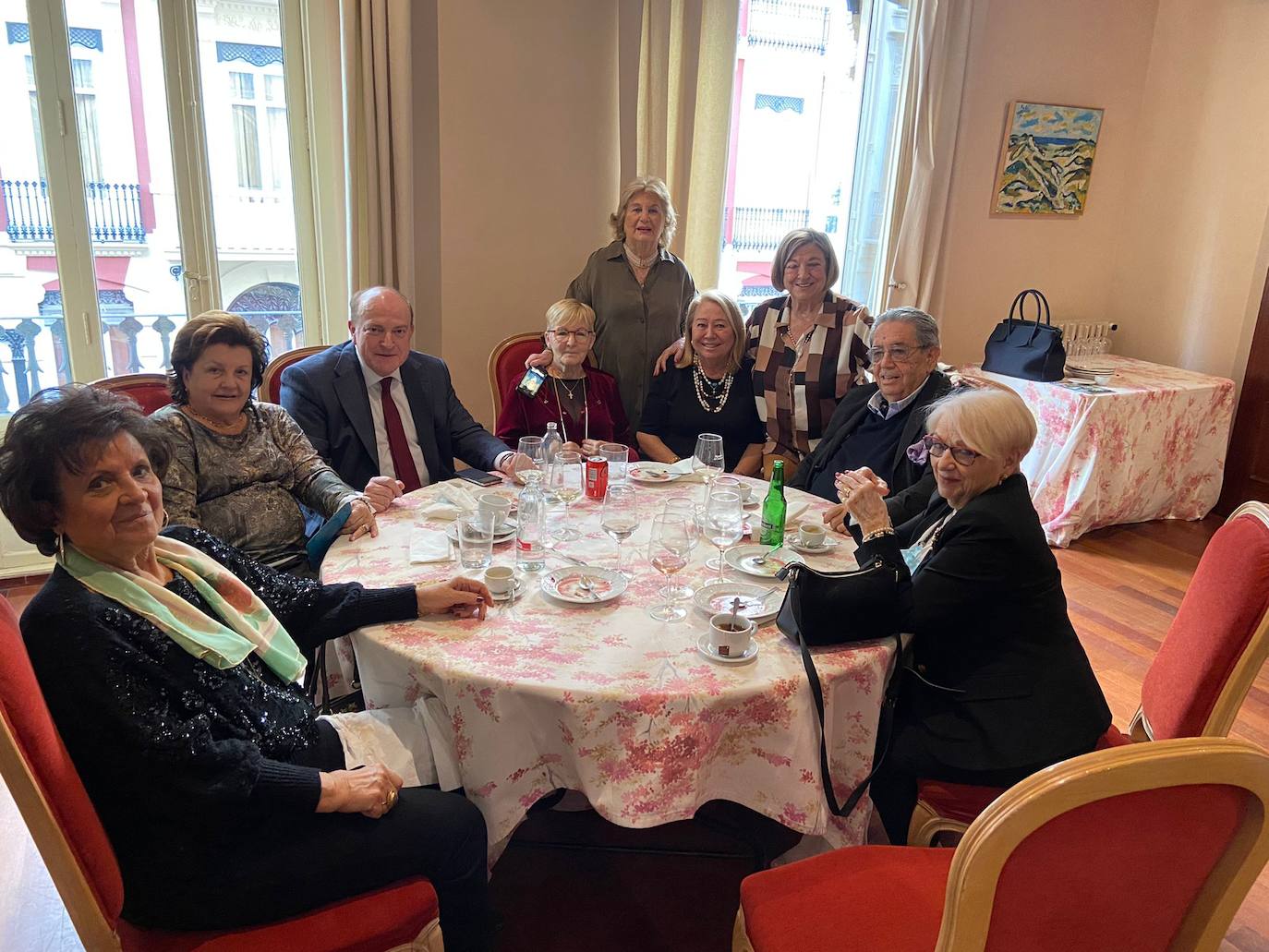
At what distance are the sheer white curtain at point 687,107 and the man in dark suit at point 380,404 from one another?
1.72 meters

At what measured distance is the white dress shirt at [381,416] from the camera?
2623 mm

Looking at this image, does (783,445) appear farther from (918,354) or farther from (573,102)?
(573,102)

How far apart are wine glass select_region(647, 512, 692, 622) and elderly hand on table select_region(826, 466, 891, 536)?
0.40m

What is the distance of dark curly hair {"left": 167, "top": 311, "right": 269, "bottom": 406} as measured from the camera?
6.72 feet

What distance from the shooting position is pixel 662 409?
10.2ft

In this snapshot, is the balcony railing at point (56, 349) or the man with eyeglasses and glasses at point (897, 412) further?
the balcony railing at point (56, 349)

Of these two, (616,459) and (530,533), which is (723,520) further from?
(616,459)

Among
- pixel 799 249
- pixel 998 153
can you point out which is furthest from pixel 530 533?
pixel 998 153

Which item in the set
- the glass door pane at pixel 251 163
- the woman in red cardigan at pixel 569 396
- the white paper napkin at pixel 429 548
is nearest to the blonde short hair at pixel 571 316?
the woman in red cardigan at pixel 569 396

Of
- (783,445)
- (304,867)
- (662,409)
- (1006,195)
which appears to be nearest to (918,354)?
(783,445)

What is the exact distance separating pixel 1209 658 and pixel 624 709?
39.7 inches

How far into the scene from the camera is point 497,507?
2021 millimetres

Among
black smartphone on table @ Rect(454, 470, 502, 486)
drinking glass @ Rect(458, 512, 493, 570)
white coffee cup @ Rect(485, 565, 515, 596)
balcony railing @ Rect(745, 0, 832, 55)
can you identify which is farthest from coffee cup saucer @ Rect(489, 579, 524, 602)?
balcony railing @ Rect(745, 0, 832, 55)

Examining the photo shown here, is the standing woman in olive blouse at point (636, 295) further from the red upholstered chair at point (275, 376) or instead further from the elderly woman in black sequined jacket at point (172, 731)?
the elderly woman in black sequined jacket at point (172, 731)
